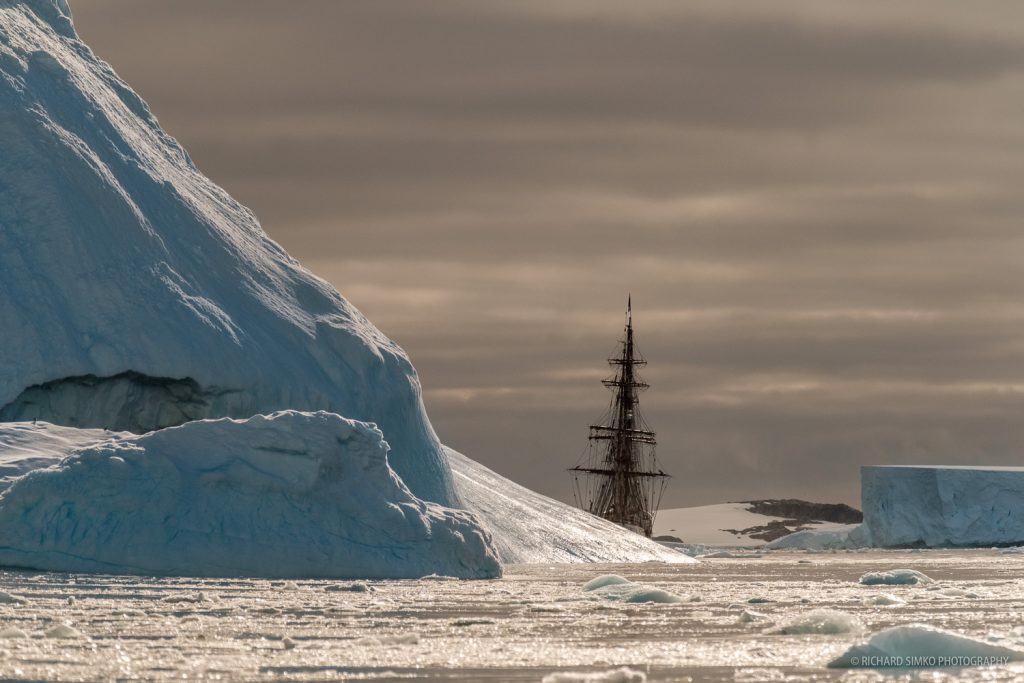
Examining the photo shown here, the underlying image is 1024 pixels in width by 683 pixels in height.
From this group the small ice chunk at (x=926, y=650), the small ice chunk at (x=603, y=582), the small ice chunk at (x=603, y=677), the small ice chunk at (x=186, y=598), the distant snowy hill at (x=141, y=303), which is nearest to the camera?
the small ice chunk at (x=603, y=677)

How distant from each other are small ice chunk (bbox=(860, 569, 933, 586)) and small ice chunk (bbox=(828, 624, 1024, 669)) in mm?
12464

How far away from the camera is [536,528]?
34.9 meters

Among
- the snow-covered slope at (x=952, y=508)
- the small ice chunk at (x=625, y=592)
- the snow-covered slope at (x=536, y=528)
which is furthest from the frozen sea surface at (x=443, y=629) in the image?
the snow-covered slope at (x=952, y=508)

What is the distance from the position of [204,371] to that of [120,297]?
86.4 inches

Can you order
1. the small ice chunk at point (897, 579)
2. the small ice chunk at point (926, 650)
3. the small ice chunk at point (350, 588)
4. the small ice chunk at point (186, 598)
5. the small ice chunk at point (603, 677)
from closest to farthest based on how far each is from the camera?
the small ice chunk at point (603, 677)
the small ice chunk at point (926, 650)
the small ice chunk at point (186, 598)
the small ice chunk at point (350, 588)
the small ice chunk at point (897, 579)

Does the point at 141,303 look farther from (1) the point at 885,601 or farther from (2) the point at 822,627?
(2) the point at 822,627

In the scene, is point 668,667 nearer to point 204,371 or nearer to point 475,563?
point 475,563

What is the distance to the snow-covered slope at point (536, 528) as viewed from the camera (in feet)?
109

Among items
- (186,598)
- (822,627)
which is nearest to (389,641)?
(822,627)

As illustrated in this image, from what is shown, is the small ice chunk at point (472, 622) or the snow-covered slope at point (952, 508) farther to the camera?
the snow-covered slope at point (952, 508)

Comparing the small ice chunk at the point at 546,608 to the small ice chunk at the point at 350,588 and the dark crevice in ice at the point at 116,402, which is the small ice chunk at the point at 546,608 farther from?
the dark crevice in ice at the point at 116,402

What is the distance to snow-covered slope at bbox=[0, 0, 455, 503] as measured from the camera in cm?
2850

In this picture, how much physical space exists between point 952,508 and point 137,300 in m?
35.9

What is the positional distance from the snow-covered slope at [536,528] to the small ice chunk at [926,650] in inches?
778
